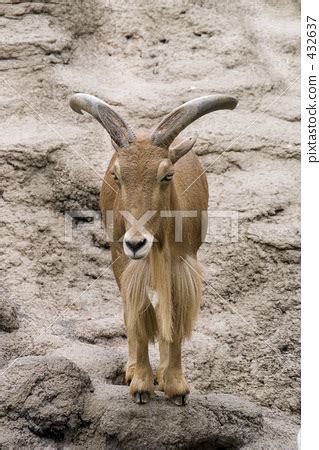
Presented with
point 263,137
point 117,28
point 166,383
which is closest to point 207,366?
point 166,383

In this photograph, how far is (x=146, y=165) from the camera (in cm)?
501

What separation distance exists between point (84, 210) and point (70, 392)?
293 centimetres

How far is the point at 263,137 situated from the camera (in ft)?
28.6

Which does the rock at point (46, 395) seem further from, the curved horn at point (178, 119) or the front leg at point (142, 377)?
the curved horn at point (178, 119)

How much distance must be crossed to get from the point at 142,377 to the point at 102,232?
2.71 metres

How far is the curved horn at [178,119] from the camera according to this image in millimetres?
5102

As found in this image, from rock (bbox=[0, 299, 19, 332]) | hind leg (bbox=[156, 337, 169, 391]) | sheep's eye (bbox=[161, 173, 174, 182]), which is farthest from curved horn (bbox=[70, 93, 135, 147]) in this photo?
rock (bbox=[0, 299, 19, 332])

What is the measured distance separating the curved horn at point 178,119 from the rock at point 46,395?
4.91 ft

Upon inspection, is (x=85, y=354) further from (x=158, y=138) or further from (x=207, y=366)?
(x=158, y=138)

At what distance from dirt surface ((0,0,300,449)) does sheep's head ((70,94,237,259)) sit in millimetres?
1133

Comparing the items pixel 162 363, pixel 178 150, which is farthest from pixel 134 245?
pixel 162 363

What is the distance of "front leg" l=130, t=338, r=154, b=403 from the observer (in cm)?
540
